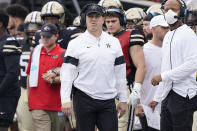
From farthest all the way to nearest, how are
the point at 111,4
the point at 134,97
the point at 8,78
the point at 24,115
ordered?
the point at 24,115 < the point at 111,4 < the point at 8,78 < the point at 134,97

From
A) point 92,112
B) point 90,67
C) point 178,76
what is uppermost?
point 90,67

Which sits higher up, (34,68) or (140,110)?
(34,68)

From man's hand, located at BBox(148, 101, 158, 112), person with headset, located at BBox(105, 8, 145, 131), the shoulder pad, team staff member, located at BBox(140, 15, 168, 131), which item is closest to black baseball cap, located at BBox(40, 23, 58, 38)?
the shoulder pad

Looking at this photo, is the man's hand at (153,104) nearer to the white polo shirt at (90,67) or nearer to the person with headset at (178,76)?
the person with headset at (178,76)

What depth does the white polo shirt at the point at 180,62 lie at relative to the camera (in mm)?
6492

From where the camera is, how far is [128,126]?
25.2ft

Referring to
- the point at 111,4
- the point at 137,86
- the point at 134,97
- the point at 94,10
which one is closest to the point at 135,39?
the point at 137,86

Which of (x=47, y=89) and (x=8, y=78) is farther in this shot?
(x=47, y=89)

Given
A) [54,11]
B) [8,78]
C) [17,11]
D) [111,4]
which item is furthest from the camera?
[17,11]

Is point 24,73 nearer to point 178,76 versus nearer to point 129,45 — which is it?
point 129,45

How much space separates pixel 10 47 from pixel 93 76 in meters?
1.99

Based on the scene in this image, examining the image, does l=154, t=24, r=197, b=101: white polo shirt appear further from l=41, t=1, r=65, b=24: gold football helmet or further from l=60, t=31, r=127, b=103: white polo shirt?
l=41, t=1, r=65, b=24: gold football helmet

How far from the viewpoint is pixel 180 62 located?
→ 659 cm

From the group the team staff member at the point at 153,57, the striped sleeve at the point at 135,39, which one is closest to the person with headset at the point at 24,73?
the team staff member at the point at 153,57
